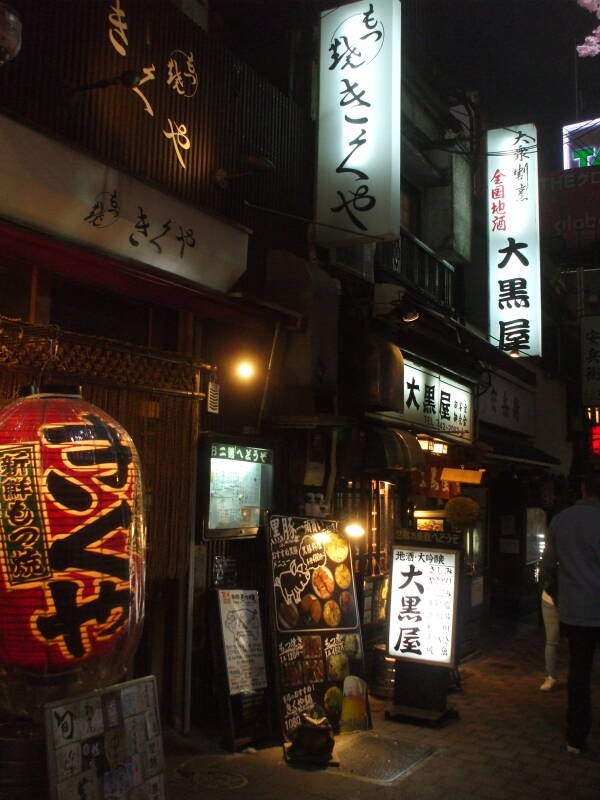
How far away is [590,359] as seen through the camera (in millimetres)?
22109

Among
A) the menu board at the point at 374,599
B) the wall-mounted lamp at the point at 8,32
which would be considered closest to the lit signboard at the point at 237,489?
the menu board at the point at 374,599

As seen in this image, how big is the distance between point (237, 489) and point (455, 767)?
3642 millimetres

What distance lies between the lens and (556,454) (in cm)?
2386

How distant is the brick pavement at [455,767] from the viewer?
6.41 meters

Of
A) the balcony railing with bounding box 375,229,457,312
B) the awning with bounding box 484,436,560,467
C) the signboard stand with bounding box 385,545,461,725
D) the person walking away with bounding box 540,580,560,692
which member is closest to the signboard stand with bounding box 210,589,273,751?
the signboard stand with bounding box 385,545,461,725

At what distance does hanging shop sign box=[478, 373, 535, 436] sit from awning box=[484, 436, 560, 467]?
555 mm

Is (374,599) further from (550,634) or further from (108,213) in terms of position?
(108,213)

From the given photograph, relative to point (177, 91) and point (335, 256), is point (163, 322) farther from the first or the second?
point (335, 256)

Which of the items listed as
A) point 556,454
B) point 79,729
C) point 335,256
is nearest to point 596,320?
point 556,454

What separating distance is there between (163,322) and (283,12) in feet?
18.0

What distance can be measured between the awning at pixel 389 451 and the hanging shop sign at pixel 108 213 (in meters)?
3.34

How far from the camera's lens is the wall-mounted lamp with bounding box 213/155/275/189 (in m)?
8.56

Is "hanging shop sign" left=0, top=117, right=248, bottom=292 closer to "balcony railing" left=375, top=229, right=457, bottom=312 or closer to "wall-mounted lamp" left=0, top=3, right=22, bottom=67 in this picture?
"wall-mounted lamp" left=0, top=3, right=22, bottom=67

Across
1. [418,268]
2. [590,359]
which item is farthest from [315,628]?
[590,359]
